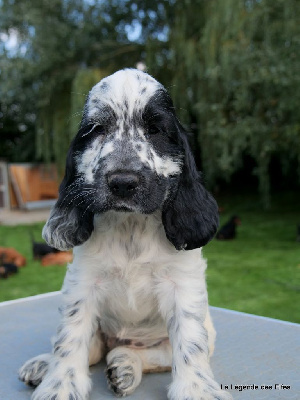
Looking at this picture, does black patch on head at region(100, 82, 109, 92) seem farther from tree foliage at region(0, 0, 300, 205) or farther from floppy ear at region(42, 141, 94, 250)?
tree foliage at region(0, 0, 300, 205)

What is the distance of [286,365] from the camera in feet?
8.52

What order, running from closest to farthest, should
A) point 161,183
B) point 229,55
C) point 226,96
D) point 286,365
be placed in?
1. point 161,183
2. point 286,365
3. point 229,55
4. point 226,96

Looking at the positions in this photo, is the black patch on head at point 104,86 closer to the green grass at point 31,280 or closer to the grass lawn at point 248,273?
the grass lawn at point 248,273

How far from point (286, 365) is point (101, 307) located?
41.3 inches

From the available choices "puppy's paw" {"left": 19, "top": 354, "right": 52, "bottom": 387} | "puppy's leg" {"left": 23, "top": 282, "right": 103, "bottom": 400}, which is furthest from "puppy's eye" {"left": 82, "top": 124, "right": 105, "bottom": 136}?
"puppy's paw" {"left": 19, "top": 354, "right": 52, "bottom": 387}

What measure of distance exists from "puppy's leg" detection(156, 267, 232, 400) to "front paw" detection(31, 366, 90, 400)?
0.37 m

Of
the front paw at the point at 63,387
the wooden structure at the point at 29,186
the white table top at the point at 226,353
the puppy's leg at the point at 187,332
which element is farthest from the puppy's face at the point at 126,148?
the wooden structure at the point at 29,186

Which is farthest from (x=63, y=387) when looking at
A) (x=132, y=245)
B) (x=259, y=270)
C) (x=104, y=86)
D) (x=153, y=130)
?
(x=259, y=270)

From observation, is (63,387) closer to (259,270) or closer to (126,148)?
(126,148)

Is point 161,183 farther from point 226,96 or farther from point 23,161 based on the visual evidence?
point 23,161

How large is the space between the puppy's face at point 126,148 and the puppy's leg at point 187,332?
0.39m

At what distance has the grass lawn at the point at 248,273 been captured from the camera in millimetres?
6117

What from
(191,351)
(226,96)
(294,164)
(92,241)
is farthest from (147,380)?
(294,164)

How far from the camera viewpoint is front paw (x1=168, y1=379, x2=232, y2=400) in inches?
79.5
